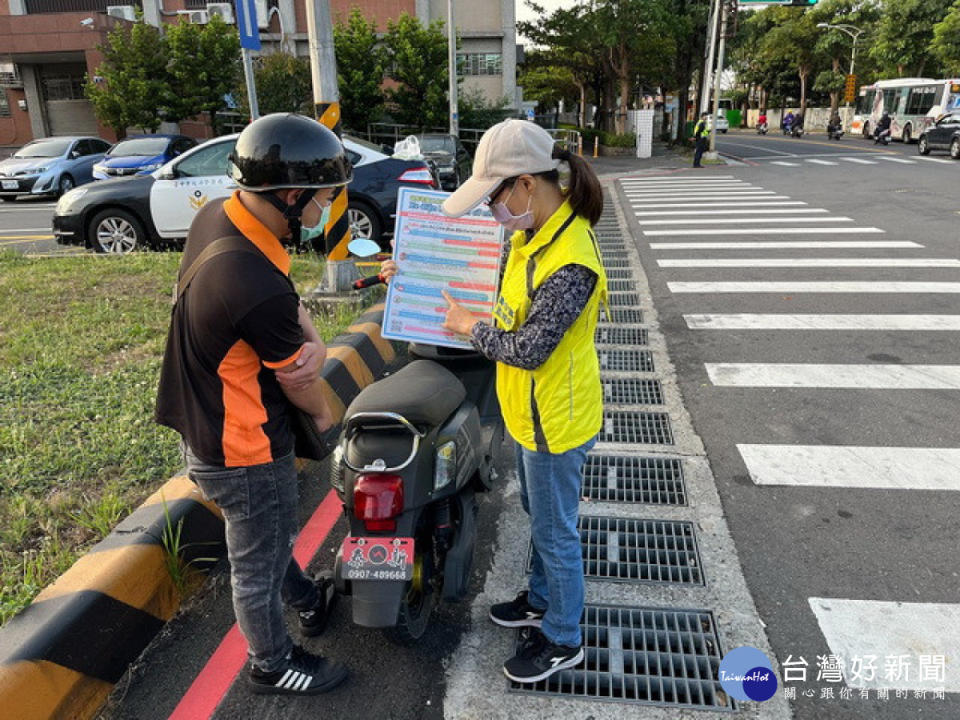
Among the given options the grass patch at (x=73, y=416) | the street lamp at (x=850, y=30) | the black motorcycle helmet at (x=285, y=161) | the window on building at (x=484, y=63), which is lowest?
the grass patch at (x=73, y=416)

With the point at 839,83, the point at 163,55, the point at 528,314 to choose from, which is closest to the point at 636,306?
the point at 528,314

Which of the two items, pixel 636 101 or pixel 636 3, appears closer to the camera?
pixel 636 3

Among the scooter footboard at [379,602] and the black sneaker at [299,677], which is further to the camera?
the black sneaker at [299,677]

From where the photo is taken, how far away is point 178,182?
898cm

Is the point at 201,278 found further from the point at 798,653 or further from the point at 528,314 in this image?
the point at 798,653

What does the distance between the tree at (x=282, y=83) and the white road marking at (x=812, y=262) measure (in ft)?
52.0

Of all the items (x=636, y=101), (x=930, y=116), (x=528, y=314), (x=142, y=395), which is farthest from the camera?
(x=636, y=101)

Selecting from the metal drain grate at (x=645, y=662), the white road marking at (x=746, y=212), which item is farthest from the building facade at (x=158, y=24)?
the metal drain grate at (x=645, y=662)

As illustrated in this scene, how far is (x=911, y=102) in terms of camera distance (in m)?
32.0

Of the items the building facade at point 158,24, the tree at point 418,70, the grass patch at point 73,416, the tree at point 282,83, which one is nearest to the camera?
the grass patch at point 73,416

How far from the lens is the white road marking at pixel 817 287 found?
732 centimetres

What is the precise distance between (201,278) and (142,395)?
2.80 meters

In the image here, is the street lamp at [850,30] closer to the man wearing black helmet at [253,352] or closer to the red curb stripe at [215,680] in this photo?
the man wearing black helmet at [253,352]

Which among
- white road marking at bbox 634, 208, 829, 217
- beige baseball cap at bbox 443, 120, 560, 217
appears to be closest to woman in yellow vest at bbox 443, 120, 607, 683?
beige baseball cap at bbox 443, 120, 560, 217
